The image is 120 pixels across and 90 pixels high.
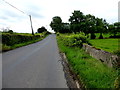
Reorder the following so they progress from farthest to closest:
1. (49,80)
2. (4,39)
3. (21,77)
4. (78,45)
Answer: (4,39) → (78,45) → (21,77) → (49,80)

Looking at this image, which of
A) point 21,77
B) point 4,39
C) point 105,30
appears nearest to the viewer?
point 21,77

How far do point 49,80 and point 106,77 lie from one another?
80.4 inches

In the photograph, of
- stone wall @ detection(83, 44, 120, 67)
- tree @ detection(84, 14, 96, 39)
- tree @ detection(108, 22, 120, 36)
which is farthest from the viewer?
tree @ detection(84, 14, 96, 39)

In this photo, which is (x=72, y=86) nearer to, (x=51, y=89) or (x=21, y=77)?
(x=51, y=89)

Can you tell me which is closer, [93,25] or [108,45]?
[108,45]

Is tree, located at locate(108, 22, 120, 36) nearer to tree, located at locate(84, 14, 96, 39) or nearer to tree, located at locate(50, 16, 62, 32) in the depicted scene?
tree, located at locate(84, 14, 96, 39)

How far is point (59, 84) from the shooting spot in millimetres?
4227

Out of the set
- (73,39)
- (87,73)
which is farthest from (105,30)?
(87,73)

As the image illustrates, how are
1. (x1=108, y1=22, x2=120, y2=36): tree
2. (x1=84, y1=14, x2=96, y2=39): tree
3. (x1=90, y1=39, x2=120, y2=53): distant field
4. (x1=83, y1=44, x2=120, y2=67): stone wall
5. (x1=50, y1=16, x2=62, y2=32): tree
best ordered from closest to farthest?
(x1=83, y1=44, x2=120, y2=67): stone wall
(x1=90, y1=39, x2=120, y2=53): distant field
(x1=108, y1=22, x2=120, y2=36): tree
(x1=84, y1=14, x2=96, y2=39): tree
(x1=50, y1=16, x2=62, y2=32): tree

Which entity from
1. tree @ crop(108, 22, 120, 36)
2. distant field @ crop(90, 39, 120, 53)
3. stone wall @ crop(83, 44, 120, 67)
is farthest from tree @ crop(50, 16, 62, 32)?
stone wall @ crop(83, 44, 120, 67)

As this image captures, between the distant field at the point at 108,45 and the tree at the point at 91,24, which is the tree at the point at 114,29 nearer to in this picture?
the tree at the point at 91,24

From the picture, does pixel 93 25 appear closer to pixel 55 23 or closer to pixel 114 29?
pixel 114 29

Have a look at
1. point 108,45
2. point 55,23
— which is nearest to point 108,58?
point 108,45

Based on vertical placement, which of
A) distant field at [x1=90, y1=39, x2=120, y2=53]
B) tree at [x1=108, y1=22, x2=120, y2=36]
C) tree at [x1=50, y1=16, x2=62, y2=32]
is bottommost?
distant field at [x1=90, y1=39, x2=120, y2=53]
